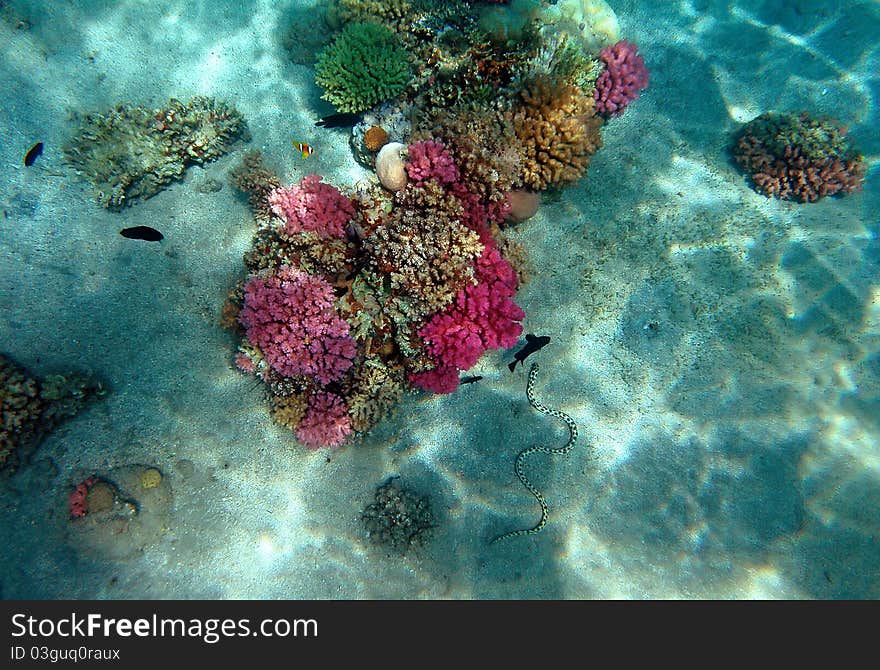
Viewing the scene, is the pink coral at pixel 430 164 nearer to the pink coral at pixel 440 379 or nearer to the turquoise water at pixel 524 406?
the turquoise water at pixel 524 406

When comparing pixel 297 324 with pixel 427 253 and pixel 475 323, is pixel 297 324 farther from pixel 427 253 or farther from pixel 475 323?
pixel 475 323

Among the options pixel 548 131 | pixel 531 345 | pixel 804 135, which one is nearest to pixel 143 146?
pixel 548 131

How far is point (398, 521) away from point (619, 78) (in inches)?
334

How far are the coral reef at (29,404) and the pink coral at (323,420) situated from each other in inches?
129

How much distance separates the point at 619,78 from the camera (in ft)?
24.7

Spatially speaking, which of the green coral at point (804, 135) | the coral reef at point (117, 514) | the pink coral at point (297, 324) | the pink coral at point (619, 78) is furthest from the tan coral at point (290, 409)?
the green coral at point (804, 135)

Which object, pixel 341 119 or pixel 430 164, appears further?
pixel 341 119

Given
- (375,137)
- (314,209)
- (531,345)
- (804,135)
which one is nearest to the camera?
(531,345)

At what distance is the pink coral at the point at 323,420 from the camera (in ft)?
20.7

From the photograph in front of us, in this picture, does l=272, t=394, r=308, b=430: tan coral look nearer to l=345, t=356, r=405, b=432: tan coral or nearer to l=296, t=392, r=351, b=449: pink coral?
l=296, t=392, r=351, b=449: pink coral

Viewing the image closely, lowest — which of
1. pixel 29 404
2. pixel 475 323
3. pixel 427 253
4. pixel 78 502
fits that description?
pixel 78 502
